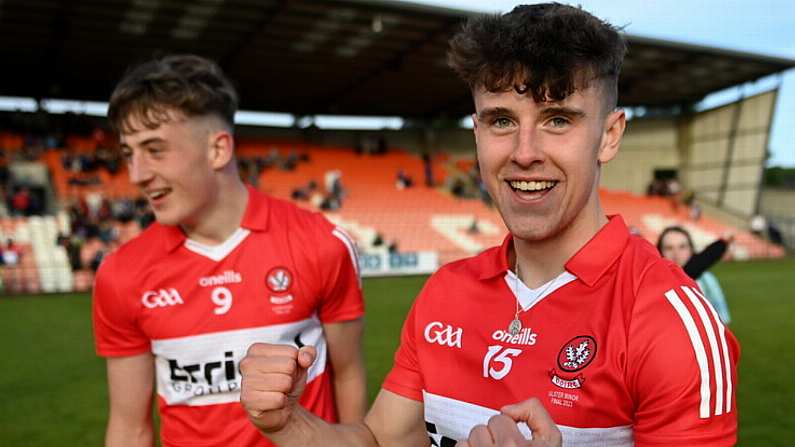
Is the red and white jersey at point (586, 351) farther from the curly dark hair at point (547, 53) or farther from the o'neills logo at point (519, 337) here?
the curly dark hair at point (547, 53)

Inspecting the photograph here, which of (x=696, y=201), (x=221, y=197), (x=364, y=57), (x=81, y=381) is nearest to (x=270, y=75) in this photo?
(x=364, y=57)

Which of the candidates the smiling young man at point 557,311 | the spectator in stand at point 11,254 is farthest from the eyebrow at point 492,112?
the spectator in stand at point 11,254

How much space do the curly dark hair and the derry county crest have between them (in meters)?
0.62

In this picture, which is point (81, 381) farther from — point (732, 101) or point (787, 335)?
point (732, 101)

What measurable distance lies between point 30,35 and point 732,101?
2981 cm

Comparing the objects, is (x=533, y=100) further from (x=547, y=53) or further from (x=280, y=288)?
(x=280, y=288)

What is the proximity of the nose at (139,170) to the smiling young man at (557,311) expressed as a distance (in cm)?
122

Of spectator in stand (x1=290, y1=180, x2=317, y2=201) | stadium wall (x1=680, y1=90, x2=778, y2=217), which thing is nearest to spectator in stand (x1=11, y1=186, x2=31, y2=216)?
spectator in stand (x1=290, y1=180, x2=317, y2=201)

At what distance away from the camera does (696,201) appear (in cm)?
3441

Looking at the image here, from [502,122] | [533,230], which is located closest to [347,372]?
[533,230]

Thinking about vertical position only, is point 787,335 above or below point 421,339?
below

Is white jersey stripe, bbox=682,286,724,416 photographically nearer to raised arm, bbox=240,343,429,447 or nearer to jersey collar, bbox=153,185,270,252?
raised arm, bbox=240,343,429,447

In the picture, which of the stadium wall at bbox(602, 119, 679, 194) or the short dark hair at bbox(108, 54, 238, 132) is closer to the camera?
the short dark hair at bbox(108, 54, 238, 132)

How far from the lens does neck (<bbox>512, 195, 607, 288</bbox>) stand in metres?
1.85
